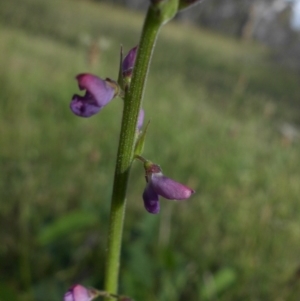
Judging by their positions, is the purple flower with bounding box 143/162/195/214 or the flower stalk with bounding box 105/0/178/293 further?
the purple flower with bounding box 143/162/195/214

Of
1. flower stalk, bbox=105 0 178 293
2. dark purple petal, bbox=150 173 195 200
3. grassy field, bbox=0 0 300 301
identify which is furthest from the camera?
grassy field, bbox=0 0 300 301

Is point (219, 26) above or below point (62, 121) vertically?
above

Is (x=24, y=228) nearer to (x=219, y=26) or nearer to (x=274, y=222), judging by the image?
(x=274, y=222)

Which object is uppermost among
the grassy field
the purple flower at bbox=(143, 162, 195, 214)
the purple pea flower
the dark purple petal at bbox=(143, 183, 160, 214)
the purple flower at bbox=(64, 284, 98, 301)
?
the purple pea flower

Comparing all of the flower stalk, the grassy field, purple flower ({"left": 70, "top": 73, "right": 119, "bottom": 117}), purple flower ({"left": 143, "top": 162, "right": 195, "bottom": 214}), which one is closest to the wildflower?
the flower stalk

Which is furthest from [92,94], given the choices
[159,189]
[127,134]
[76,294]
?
[76,294]

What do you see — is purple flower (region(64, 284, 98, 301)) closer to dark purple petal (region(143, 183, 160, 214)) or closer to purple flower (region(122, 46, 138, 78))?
dark purple petal (region(143, 183, 160, 214))

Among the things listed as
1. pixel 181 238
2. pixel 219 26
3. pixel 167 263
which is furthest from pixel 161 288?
pixel 219 26
